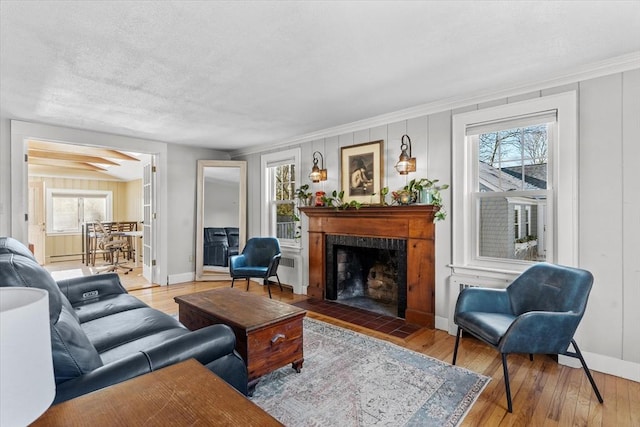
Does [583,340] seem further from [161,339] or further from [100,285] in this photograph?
[100,285]

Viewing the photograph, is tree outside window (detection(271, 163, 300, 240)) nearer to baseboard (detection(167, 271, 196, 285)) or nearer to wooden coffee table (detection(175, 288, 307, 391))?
baseboard (detection(167, 271, 196, 285))

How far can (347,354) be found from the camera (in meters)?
2.65

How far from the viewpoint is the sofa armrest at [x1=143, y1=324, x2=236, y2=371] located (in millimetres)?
1411

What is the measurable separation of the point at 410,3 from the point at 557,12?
0.83 metres

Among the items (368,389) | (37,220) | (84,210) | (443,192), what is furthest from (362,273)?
(84,210)

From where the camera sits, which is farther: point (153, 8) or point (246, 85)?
point (246, 85)

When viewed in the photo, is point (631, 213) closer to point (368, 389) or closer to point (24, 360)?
point (368, 389)

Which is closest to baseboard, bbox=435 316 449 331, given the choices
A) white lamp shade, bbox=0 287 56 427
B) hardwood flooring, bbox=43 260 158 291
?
white lamp shade, bbox=0 287 56 427

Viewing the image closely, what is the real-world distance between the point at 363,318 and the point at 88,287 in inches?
101

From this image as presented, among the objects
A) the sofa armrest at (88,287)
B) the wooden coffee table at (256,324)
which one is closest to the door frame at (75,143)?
the sofa armrest at (88,287)

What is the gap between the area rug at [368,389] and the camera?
6.15 feet

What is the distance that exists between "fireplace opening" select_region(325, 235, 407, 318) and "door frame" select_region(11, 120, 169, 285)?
2.75 m

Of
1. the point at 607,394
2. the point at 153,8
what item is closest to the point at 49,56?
the point at 153,8

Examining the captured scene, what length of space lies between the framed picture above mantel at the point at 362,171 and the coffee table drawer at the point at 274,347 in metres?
2.03
